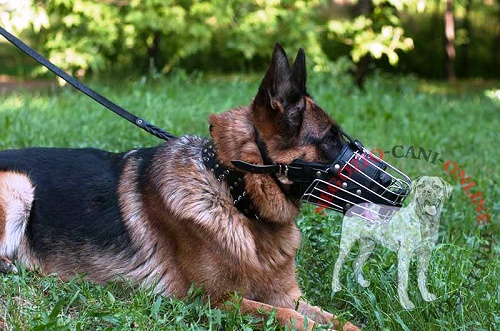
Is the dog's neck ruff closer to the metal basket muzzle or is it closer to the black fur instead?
the metal basket muzzle

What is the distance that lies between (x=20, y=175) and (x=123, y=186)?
0.65 meters

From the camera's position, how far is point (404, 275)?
333 cm

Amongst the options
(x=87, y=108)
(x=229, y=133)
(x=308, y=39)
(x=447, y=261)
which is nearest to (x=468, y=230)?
(x=447, y=261)

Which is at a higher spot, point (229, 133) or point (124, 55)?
point (229, 133)

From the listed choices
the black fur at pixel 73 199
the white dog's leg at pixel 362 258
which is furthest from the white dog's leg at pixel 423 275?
the black fur at pixel 73 199

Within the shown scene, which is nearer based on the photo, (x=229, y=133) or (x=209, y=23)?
(x=229, y=133)

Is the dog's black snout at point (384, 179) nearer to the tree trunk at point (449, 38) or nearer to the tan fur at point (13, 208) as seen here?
the tan fur at point (13, 208)

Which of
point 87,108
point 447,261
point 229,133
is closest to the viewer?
point 229,133

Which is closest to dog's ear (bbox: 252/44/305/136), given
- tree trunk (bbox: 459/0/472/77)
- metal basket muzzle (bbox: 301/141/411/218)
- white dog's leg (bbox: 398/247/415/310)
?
metal basket muzzle (bbox: 301/141/411/218)

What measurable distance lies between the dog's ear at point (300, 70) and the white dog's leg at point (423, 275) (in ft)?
3.55

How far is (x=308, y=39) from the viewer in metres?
10.4

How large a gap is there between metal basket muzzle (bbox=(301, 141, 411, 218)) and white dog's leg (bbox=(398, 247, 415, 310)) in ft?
0.92

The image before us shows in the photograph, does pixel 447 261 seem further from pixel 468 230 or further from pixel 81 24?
pixel 81 24

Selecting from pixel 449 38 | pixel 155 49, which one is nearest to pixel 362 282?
pixel 155 49
